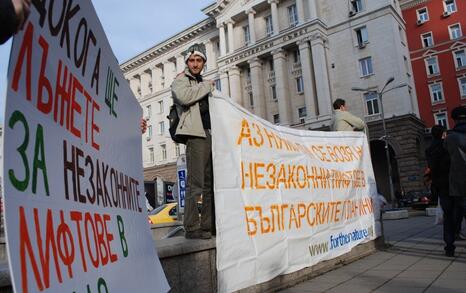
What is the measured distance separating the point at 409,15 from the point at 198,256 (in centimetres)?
4411

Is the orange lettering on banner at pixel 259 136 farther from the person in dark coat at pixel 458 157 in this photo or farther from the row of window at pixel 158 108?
the row of window at pixel 158 108

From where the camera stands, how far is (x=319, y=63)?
108 feet

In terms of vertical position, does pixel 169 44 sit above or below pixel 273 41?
above

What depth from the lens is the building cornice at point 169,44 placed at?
43.6 metres

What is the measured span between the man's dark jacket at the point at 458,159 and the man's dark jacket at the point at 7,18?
5.27 meters

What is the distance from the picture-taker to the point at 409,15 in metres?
41.3

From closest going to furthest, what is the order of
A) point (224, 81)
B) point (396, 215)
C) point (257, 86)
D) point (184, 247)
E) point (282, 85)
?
point (184, 247) → point (396, 215) → point (282, 85) → point (257, 86) → point (224, 81)

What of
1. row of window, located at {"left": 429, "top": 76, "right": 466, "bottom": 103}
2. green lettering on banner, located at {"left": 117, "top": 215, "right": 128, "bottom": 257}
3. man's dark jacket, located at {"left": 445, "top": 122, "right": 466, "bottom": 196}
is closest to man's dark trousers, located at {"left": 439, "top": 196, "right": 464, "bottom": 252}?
man's dark jacket, located at {"left": 445, "top": 122, "right": 466, "bottom": 196}

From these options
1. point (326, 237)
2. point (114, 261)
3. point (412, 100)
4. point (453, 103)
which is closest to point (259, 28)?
point (412, 100)

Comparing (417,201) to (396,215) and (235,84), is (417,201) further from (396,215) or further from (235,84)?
(235,84)

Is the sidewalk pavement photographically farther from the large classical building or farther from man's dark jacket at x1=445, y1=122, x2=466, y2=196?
the large classical building

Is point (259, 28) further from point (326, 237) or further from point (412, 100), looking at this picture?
point (326, 237)

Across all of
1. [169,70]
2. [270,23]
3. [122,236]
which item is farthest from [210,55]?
[122,236]

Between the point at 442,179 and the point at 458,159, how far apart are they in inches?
33.4
